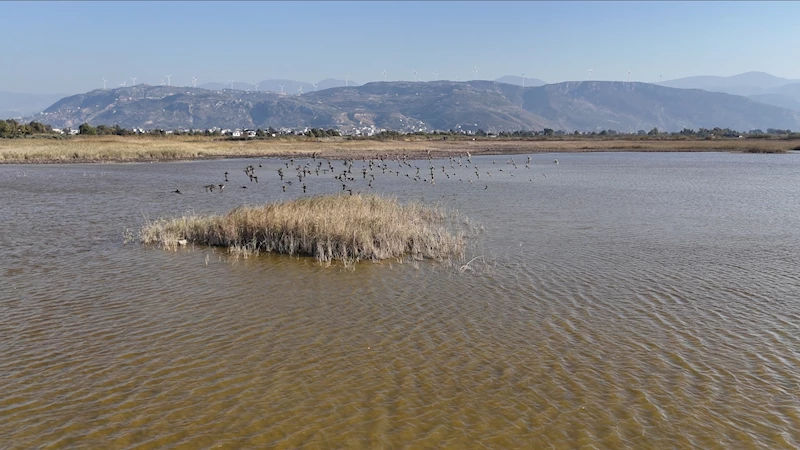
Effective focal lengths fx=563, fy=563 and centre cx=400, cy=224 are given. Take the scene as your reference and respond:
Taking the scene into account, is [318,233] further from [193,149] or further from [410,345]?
[193,149]

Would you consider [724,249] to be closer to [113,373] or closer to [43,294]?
[113,373]

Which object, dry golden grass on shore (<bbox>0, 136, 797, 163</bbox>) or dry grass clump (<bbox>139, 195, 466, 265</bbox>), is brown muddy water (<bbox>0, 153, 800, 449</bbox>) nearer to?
dry grass clump (<bbox>139, 195, 466, 265</bbox>)

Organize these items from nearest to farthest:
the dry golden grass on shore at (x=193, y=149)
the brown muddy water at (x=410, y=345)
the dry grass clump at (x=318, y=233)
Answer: the brown muddy water at (x=410, y=345) < the dry grass clump at (x=318, y=233) < the dry golden grass on shore at (x=193, y=149)

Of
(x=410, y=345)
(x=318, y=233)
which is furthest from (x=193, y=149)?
(x=410, y=345)

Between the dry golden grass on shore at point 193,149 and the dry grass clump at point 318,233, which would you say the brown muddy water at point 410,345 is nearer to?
the dry grass clump at point 318,233

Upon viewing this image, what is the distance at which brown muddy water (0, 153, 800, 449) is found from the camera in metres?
7.25

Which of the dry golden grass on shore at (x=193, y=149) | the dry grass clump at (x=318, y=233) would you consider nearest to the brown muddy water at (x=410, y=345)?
the dry grass clump at (x=318, y=233)

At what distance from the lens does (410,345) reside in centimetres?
1002

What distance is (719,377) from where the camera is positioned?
8.77 metres

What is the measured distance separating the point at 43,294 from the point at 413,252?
9609 millimetres

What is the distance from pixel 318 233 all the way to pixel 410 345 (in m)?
7.94

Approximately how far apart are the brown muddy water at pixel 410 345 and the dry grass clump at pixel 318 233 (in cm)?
72

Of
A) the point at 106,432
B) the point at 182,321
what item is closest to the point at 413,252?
the point at 182,321

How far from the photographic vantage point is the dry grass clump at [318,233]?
1689 centimetres
